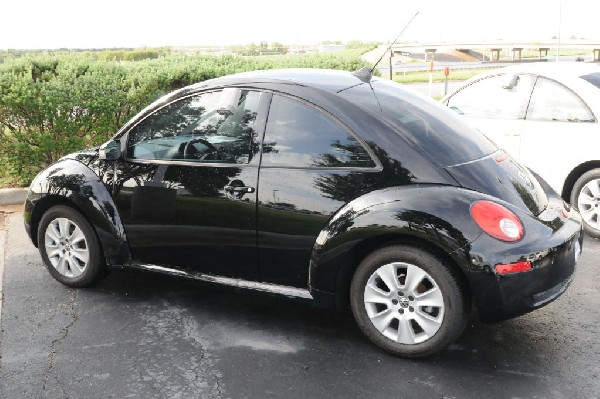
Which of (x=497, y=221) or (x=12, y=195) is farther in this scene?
(x=12, y=195)

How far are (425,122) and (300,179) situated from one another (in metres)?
0.90

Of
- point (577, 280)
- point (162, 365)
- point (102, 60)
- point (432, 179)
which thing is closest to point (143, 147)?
point (162, 365)

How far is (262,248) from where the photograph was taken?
4094 mm

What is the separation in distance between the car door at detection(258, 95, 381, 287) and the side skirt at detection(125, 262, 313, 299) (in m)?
0.04

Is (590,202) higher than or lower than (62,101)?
lower

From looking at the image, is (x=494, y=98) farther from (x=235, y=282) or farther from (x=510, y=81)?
(x=235, y=282)

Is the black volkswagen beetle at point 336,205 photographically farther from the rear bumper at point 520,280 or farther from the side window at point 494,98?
the side window at point 494,98

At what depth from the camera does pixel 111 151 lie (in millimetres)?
4711

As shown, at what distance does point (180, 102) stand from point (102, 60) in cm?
525

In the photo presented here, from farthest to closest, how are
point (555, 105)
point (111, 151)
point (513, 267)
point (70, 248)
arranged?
point (555, 105)
point (70, 248)
point (111, 151)
point (513, 267)

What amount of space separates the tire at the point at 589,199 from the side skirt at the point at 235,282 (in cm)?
353

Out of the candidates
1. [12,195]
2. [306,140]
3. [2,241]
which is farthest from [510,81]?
[12,195]

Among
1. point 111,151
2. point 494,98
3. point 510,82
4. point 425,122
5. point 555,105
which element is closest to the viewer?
point 425,122

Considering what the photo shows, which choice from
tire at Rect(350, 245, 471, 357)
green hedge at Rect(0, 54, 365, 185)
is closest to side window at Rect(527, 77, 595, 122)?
tire at Rect(350, 245, 471, 357)
